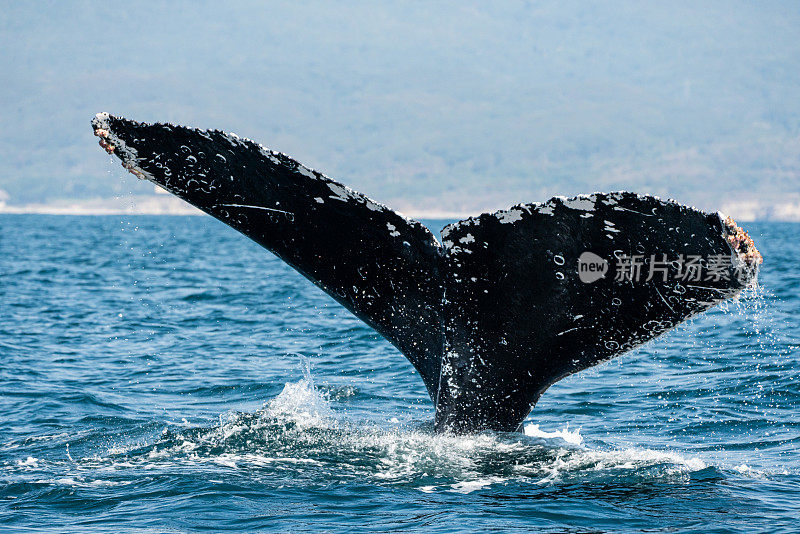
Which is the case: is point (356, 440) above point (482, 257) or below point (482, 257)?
below

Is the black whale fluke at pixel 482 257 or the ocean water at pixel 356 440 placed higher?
the black whale fluke at pixel 482 257

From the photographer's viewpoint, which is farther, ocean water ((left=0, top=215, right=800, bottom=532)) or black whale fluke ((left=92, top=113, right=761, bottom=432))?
ocean water ((left=0, top=215, right=800, bottom=532))

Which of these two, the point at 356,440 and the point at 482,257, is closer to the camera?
the point at 482,257

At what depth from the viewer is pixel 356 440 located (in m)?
7.38

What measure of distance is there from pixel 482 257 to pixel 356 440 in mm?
2844

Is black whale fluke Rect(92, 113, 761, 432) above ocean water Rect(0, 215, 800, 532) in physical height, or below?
above

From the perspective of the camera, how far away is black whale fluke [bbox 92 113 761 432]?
4602 mm

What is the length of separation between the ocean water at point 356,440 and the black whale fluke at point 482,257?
27.9 inches

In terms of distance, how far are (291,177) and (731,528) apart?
10.2 feet

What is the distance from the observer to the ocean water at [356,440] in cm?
572

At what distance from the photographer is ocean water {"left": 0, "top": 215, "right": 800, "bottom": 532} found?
5.72m

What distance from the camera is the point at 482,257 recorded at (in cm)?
502

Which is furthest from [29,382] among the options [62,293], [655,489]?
[62,293]

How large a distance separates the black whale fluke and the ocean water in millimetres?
708
